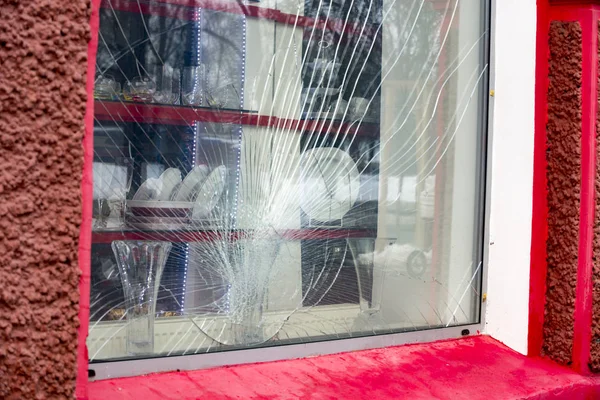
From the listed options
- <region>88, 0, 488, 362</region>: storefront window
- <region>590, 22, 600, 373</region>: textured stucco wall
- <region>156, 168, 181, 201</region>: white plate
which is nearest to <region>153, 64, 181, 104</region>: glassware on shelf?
<region>88, 0, 488, 362</region>: storefront window

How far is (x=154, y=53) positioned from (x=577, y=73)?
1751 mm

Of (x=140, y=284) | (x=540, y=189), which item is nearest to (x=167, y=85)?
(x=140, y=284)

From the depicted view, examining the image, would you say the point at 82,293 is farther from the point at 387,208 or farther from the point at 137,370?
the point at 387,208

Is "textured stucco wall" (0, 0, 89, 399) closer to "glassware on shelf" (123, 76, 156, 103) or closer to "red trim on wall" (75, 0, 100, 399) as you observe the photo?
"red trim on wall" (75, 0, 100, 399)

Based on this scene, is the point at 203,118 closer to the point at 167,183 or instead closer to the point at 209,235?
the point at 167,183

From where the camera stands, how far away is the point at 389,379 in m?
2.65

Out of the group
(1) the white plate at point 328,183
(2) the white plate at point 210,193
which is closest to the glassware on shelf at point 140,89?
(2) the white plate at point 210,193

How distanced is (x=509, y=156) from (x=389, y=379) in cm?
112

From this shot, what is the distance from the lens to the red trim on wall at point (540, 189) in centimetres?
320

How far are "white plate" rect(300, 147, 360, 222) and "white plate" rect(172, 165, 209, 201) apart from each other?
40 centimetres

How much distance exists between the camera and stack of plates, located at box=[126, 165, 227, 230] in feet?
7.82

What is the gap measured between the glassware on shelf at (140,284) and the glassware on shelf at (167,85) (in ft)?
1.51

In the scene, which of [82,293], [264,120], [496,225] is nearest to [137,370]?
[82,293]

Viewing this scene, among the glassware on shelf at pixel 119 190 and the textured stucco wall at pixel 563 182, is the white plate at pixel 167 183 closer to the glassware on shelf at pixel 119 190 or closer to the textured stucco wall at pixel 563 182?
the glassware on shelf at pixel 119 190
